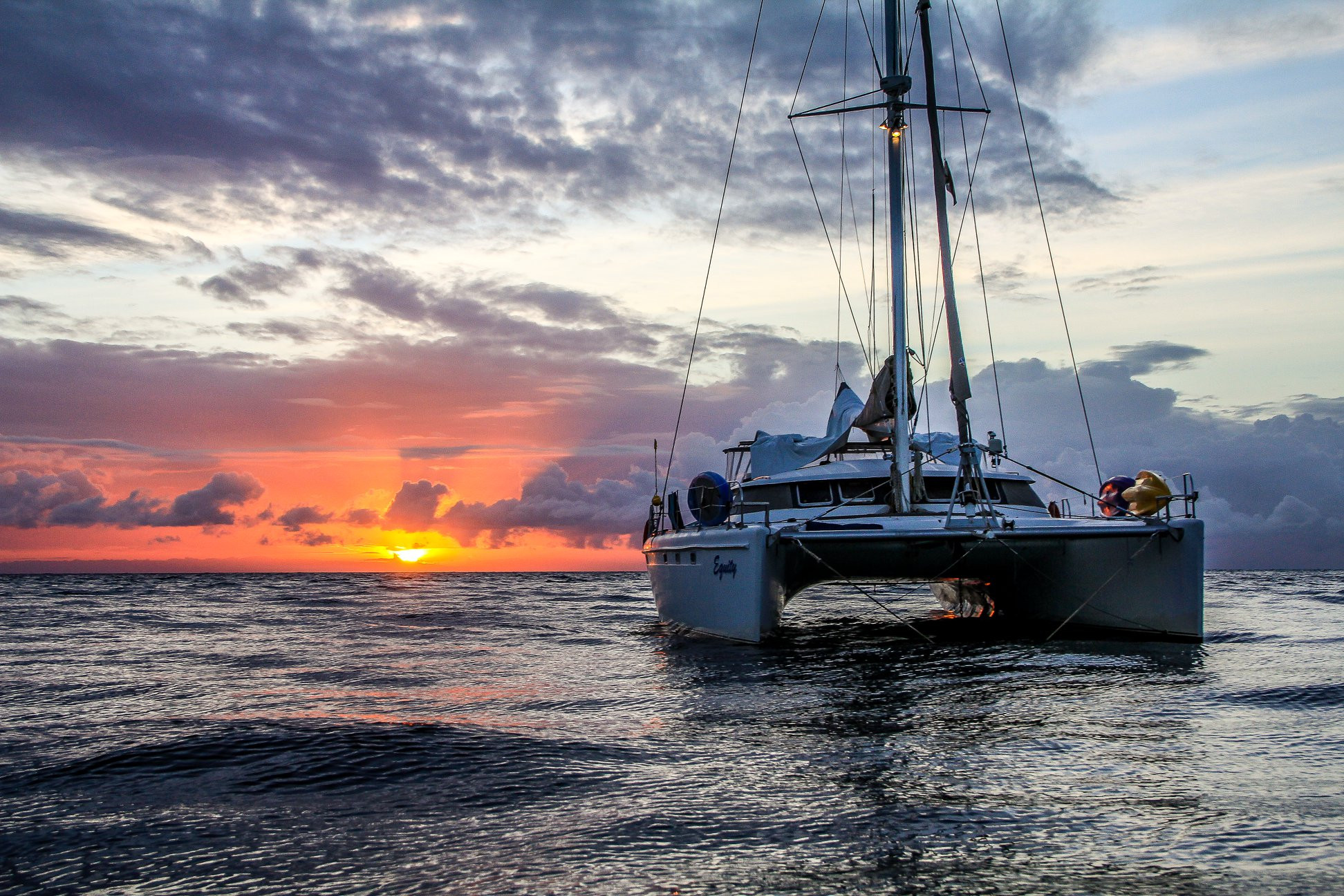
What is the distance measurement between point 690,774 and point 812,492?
29.5ft

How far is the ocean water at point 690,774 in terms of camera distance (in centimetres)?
383

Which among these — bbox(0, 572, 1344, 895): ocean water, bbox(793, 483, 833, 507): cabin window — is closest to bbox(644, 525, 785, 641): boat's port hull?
bbox(0, 572, 1344, 895): ocean water

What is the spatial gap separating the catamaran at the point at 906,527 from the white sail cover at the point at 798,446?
0.02 metres

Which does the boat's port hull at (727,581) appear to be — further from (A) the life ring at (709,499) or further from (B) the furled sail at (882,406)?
(B) the furled sail at (882,406)

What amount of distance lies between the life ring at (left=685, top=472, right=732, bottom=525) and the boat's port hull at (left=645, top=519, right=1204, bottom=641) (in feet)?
1.04

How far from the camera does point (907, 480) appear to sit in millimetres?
13555

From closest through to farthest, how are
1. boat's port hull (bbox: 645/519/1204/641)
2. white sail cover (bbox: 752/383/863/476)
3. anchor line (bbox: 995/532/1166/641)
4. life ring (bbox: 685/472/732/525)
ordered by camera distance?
boat's port hull (bbox: 645/519/1204/641)
anchor line (bbox: 995/532/1166/641)
life ring (bbox: 685/472/732/525)
white sail cover (bbox: 752/383/863/476)

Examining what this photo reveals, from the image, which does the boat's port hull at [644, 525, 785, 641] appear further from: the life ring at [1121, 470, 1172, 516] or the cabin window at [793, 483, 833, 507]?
the life ring at [1121, 470, 1172, 516]

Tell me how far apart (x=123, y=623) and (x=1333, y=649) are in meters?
22.3

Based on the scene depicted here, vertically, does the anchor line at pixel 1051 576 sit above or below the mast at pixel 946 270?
below

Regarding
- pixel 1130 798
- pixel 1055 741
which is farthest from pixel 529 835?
pixel 1055 741

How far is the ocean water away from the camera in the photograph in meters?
3.83

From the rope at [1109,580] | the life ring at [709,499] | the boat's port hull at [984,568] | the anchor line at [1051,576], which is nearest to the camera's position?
the boat's port hull at [984,568]

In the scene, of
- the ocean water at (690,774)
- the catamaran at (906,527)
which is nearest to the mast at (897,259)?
the catamaran at (906,527)
